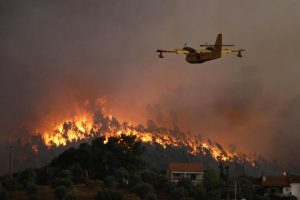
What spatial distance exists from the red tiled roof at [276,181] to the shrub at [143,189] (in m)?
61.0

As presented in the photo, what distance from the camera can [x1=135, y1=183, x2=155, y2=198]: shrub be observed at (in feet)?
398

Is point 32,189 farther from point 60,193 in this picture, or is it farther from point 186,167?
point 186,167

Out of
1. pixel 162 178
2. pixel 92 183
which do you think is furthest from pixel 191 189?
pixel 92 183

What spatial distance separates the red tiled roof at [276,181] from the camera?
174 meters

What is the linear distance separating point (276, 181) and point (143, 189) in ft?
219

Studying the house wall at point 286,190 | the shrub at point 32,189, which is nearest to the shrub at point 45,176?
the shrub at point 32,189

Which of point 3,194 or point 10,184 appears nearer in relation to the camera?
point 3,194

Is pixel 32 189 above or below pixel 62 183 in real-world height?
below

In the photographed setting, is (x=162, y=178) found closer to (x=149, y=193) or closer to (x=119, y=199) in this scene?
(x=149, y=193)

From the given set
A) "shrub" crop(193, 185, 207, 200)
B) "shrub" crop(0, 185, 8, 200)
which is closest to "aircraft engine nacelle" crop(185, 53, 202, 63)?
"shrub" crop(0, 185, 8, 200)

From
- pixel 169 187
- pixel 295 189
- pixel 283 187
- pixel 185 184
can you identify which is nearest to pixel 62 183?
pixel 169 187

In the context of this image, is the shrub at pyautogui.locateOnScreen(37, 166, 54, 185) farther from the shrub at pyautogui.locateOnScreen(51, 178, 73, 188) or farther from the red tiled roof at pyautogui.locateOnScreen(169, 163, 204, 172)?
the red tiled roof at pyautogui.locateOnScreen(169, 163, 204, 172)

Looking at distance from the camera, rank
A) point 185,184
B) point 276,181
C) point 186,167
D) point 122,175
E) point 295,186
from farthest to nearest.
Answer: point 276,181
point 186,167
point 295,186
point 185,184
point 122,175

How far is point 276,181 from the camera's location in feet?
581
